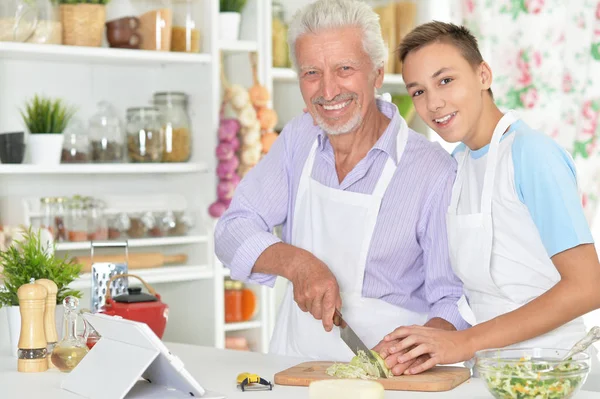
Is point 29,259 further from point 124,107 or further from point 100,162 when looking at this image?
point 124,107

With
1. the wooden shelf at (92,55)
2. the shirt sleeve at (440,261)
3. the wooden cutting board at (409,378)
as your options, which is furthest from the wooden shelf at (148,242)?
the wooden cutting board at (409,378)

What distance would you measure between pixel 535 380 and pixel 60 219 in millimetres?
2131

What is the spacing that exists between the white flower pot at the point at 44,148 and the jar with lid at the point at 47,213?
0.44ft

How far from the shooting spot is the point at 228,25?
11.4ft

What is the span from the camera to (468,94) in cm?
198

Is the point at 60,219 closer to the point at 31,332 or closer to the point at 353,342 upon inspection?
the point at 31,332

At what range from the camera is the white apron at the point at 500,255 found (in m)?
1.87

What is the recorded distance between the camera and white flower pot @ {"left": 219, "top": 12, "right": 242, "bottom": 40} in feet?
11.4

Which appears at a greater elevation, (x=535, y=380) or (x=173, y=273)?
(x=535, y=380)

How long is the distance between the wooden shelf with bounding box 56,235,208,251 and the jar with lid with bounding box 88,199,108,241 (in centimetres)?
5

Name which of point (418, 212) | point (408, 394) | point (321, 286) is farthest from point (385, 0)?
point (408, 394)

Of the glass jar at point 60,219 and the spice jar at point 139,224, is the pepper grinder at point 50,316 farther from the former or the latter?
the spice jar at point 139,224

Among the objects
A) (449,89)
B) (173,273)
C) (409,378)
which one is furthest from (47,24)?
(409,378)

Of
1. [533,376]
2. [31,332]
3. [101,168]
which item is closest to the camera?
[533,376]
